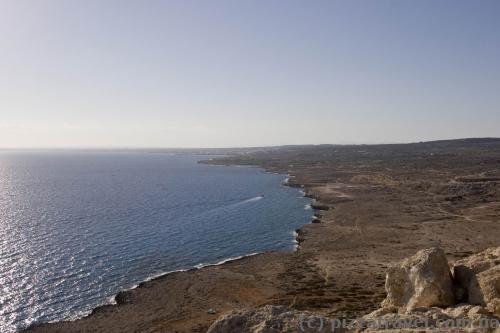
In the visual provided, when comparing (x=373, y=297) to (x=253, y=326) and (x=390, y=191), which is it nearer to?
A: (x=253, y=326)

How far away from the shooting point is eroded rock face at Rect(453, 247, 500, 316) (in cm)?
2230

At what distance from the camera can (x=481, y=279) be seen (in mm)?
23562

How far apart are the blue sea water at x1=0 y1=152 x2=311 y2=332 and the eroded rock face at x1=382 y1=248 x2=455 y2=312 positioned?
3200 centimetres

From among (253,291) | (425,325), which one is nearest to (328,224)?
(253,291)

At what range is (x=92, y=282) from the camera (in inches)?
2046

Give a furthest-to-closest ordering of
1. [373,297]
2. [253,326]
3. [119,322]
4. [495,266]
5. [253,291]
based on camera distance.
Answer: [253,291] < [373,297] < [119,322] < [495,266] < [253,326]

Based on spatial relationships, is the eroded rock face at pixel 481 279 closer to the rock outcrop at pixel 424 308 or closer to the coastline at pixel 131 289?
the rock outcrop at pixel 424 308

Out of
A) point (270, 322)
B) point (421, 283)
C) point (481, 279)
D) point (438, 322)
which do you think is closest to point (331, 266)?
point (421, 283)

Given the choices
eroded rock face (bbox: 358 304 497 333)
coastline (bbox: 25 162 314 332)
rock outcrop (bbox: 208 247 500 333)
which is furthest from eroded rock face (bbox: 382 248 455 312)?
coastline (bbox: 25 162 314 332)

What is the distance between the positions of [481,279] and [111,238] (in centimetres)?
6193

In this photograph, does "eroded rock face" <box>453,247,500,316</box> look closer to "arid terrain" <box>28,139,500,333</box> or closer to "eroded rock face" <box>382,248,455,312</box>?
"eroded rock face" <box>382,248,455,312</box>

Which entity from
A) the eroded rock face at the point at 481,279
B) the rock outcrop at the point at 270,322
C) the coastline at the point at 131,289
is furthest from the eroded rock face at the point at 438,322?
the coastline at the point at 131,289

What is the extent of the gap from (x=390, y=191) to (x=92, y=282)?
9541 centimetres

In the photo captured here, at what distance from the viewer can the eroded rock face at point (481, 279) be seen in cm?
2230
